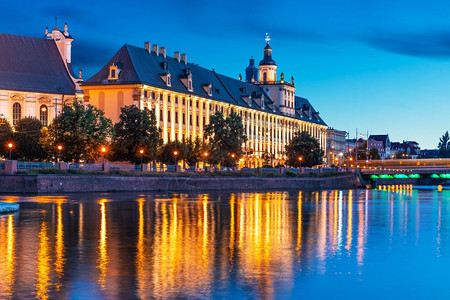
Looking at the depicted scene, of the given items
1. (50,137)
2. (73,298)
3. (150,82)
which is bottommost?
(73,298)

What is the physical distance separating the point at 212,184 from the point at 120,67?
30.0 m

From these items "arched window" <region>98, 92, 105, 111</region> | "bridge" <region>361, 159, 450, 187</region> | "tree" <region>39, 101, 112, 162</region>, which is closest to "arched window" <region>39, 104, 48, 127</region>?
"arched window" <region>98, 92, 105, 111</region>

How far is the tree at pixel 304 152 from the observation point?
151m

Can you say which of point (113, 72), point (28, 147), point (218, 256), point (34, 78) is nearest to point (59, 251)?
point (218, 256)

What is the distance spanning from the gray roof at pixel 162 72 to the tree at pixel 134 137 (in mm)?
17997

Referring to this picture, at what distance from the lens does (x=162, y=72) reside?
127m

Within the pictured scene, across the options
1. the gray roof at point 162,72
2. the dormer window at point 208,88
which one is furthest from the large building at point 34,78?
the dormer window at point 208,88

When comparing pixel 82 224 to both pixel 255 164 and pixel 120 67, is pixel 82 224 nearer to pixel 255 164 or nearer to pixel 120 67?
pixel 120 67

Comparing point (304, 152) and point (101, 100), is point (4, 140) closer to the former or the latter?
point (101, 100)

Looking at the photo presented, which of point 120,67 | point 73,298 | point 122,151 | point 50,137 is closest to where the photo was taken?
point 73,298

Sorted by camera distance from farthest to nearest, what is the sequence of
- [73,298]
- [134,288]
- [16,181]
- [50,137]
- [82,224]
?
[50,137]
[16,181]
[82,224]
[134,288]
[73,298]

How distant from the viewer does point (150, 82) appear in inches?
4710

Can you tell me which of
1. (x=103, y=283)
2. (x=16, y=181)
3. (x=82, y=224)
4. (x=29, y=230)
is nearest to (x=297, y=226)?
(x=82, y=224)

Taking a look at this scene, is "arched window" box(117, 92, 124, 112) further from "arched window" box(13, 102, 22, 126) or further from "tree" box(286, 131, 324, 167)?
"tree" box(286, 131, 324, 167)
